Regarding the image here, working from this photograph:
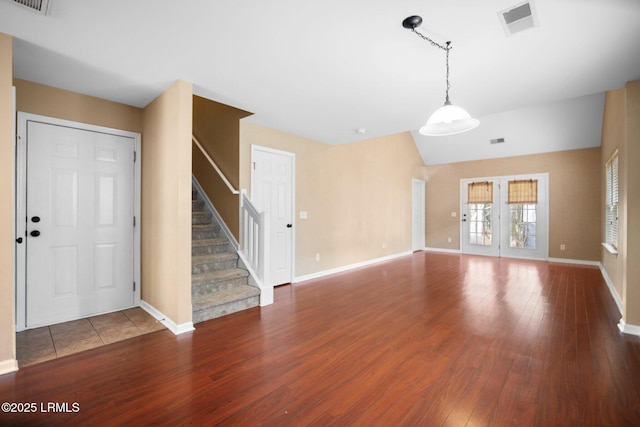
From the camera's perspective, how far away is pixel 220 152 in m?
4.71

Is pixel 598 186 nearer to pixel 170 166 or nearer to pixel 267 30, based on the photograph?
pixel 267 30

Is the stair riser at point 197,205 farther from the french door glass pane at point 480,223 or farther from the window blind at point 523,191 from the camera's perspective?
the window blind at point 523,191

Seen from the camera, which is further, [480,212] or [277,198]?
[480,212]

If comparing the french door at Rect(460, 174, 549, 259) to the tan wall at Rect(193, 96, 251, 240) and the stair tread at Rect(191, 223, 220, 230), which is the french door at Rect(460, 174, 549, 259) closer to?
the tan wall at Rect(193, 96, 251, 240)

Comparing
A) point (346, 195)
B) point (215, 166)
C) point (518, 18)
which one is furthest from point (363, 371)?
point (346, 195)

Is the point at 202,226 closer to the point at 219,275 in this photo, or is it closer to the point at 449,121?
the point at 219,275

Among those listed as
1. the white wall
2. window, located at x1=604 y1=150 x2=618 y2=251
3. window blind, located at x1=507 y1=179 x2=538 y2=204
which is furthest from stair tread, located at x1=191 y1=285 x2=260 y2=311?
window blind, located at x1=507 y1=179 x2=538 y2=204

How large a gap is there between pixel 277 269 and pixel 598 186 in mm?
7377

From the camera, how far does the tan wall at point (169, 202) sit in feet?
9.78

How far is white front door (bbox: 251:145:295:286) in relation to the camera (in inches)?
181

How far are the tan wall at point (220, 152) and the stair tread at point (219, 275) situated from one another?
57 centimetres

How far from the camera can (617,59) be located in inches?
98.7

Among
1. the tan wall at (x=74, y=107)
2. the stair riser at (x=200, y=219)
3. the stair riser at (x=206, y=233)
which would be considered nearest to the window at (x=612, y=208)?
the stair riser at (x=206, y=233)

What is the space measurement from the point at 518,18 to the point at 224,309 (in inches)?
149
